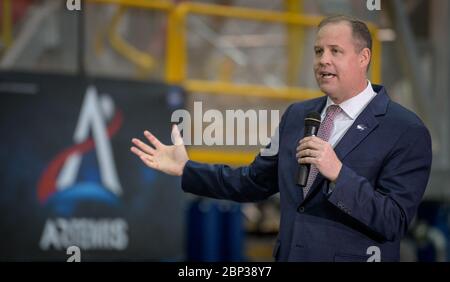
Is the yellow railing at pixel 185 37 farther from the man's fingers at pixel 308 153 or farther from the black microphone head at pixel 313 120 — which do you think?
the man's fingers at pixel 308 153

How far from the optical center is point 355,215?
10.5 feet

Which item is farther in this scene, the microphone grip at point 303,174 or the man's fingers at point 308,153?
the microphone grip at point 303,174

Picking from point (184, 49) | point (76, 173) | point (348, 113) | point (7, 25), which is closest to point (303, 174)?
point (348, 113)

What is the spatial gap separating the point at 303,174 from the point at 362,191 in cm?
22

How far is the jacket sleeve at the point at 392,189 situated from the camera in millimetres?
3162

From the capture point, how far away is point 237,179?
12.1 feet

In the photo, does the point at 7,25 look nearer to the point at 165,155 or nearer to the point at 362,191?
the point at 165,155

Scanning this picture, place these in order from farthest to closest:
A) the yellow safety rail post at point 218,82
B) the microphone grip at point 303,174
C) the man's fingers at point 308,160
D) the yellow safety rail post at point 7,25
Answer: the yellow safety rail post at point 7,25, the yellow safety rail post at point 218,82, the microphone grip at point 303,174, the man's fingers at point 308,160

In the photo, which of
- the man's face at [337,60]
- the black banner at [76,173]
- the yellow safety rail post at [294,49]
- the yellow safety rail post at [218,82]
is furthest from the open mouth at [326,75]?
the yellow safety rail post at [294,49]

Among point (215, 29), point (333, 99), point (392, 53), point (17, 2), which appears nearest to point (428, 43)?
point (392, 53)

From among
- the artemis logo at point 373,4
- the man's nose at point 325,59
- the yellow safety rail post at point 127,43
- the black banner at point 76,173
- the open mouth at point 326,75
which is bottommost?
the black banner at point 76,173

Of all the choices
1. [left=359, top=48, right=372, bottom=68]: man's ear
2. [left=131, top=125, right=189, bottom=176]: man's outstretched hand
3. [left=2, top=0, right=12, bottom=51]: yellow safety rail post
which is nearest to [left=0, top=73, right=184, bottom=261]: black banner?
[left=2, top=0, right=12, bottom=51]: yellow safety rail post

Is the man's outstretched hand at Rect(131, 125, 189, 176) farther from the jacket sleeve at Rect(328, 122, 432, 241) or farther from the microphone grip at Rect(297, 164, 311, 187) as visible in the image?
the jacket sleeve at Rect(328, 122, 432, 241)

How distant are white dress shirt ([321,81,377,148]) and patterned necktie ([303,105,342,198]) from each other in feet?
0.05
